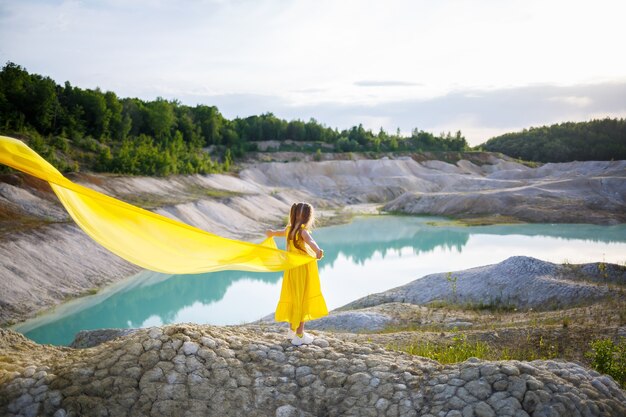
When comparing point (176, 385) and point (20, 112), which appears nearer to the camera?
point (176, 385)

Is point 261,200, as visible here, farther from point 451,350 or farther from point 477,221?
point 451,350

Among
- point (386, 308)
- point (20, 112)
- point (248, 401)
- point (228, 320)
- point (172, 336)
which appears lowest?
point (228, 320)

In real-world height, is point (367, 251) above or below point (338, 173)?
below

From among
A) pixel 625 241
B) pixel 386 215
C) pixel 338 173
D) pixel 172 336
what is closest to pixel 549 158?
pixel 338 173

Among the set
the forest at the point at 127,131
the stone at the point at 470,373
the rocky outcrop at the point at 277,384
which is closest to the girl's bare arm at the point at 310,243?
the rocky outcrop at the point at 277,384

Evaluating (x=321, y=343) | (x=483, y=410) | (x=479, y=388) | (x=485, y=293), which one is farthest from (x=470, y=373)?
(x=485, y=293)

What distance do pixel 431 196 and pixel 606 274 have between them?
35128mm

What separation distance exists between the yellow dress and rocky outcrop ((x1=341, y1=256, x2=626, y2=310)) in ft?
33.4

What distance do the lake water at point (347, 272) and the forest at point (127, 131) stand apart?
53.6ft

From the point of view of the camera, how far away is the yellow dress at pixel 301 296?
24.3ft

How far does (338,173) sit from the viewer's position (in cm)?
6800

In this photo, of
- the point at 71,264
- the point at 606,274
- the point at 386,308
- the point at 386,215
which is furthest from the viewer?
the point at 386,215

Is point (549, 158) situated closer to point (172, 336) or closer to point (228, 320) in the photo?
point (228, 320)

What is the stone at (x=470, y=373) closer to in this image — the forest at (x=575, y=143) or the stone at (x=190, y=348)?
the stone at (x=190, y=348)
